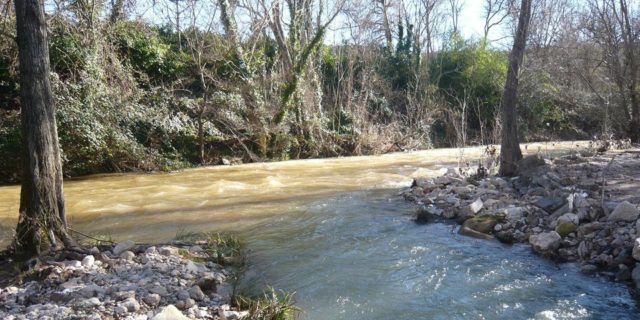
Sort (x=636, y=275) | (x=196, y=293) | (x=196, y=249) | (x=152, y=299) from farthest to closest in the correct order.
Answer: (x=196, y=249) → (x=636, y=275) → (x=196, y=293) → (x=152, y=299)

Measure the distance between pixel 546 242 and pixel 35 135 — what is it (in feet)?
20.1

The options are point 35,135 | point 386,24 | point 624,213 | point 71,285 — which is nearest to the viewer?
point 71,285

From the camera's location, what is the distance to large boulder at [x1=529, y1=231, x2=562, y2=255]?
623cm

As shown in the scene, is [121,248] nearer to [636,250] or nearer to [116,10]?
[636,250]

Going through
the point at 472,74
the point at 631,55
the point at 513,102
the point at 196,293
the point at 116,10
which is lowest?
the point at 196,293

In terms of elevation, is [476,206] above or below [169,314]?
above

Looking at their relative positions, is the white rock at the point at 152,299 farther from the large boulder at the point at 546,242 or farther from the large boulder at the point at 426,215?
the large boulder at the point at 426,215

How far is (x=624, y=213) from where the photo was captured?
247 inches

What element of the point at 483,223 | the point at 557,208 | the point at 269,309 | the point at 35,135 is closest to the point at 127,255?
the point at 35,135

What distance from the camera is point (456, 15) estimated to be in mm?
35906

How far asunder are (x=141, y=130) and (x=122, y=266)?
481 inches

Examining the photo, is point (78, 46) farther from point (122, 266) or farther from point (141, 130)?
point (122, 266)

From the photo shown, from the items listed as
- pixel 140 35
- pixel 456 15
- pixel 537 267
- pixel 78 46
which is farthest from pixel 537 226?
pixel 456 15

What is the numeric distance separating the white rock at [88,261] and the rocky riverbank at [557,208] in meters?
5.02
